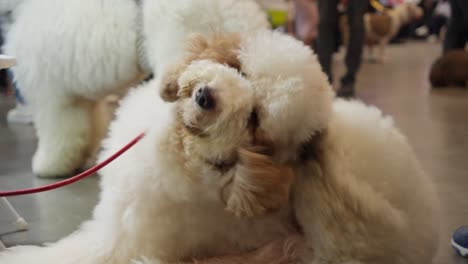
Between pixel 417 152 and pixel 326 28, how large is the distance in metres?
1.67

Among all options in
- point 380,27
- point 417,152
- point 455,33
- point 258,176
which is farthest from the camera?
point 380,27

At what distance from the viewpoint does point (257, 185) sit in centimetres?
117

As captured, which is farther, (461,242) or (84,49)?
(84,49)

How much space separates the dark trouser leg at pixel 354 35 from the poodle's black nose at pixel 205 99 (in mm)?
3598

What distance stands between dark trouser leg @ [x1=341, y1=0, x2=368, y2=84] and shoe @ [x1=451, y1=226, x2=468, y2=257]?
9.68 feet

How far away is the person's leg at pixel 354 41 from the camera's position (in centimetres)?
453

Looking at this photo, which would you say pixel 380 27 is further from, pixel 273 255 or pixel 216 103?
pixel 216 103

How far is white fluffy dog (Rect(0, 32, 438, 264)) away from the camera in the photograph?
1.21 m

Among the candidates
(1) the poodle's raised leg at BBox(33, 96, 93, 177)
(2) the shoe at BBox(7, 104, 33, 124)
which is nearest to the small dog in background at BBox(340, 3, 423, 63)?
(2) the shoe at BBox(7, 104, 33, 124)

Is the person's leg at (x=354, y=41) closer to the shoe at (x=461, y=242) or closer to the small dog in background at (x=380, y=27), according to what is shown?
the shoe at (x=461, y=242)

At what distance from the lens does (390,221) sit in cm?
132

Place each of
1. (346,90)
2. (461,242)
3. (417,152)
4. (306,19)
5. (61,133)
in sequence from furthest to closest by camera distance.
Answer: (306,19)
(346,90)
(417,152)
(61,133)
(461,242)

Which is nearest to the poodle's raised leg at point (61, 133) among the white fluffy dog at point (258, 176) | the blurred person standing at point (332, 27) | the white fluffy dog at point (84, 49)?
the white fluffy dog at point (84, 49)

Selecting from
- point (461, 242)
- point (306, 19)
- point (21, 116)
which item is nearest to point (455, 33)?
point (306, 19)
